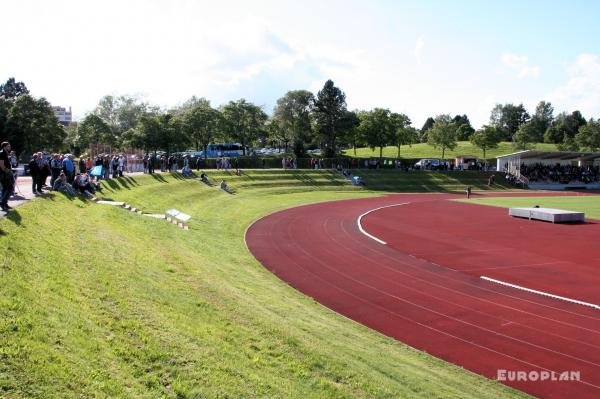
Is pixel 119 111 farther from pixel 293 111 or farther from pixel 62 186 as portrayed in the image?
pixel 62 186

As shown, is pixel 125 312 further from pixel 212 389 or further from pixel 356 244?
pixel 356 244

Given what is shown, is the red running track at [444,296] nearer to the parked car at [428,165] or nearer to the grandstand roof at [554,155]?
the parked car at [428,165]

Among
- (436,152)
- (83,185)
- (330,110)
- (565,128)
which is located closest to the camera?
(83,185)

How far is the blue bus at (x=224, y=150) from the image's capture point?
80.4 metres

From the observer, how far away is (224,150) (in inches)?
3374

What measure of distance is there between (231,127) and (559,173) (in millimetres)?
A: 57760

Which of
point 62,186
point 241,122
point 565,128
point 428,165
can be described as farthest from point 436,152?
point 62,186

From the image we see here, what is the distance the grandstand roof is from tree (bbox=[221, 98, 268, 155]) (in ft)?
146

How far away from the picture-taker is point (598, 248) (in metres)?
27.4

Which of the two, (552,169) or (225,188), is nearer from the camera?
(225,188)

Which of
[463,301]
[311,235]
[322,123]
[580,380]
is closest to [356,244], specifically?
[311,235]

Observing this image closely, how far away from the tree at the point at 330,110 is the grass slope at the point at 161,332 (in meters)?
74.6

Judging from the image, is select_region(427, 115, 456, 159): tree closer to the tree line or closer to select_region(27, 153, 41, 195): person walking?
the tree line

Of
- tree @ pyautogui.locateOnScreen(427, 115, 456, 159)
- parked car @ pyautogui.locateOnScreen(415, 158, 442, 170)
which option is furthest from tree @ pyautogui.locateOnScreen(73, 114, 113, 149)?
tree @ pyautogui.locateOnScreen(427, 115, 456, 159)
